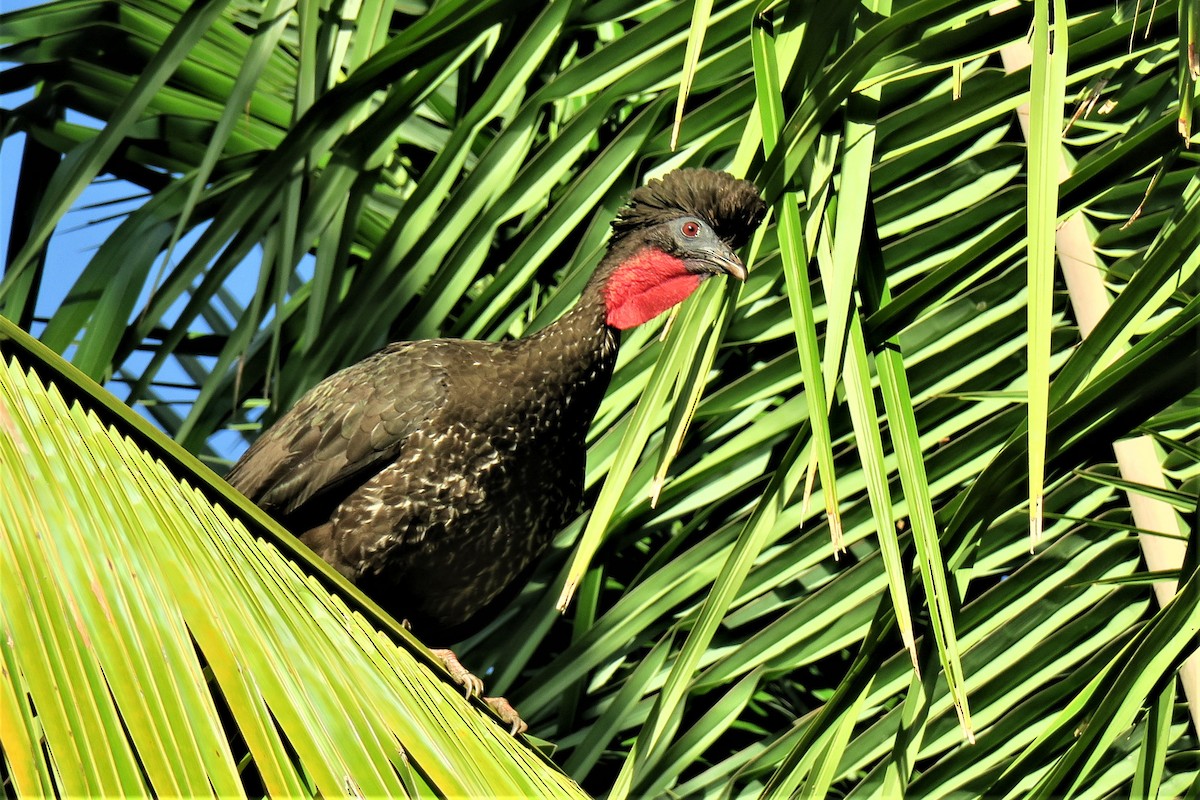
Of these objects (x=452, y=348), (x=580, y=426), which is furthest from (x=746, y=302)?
(x=452, y=348)

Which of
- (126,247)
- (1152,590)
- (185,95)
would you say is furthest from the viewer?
(185,95)

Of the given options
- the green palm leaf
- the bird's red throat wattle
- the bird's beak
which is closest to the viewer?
the green palm leaf

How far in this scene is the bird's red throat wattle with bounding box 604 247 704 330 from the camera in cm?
336

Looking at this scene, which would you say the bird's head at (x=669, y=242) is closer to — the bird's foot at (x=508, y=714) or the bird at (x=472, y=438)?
the bird at (x=472, y=438)

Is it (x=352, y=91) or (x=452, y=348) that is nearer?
(x=352, y=91)

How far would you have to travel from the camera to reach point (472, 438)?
3240 millimetres

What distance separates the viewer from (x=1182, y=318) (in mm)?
1883

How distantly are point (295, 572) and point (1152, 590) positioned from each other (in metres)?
1.99

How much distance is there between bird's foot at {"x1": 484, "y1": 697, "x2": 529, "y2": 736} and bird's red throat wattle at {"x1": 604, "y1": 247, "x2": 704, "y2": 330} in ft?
3.17

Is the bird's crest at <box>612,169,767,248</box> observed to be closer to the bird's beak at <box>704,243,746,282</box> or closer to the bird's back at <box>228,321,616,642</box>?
the bird's beak at <box>704,243,746,282</box>

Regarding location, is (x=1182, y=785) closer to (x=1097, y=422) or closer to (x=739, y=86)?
(x=1097, y=422)

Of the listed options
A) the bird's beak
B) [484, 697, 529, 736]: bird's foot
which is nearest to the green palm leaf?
the bird's beak

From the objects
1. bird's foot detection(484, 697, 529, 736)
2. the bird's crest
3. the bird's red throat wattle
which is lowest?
bird's foot detection(484, 697, 529, 736)

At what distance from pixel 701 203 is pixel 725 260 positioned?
0.64 ft
